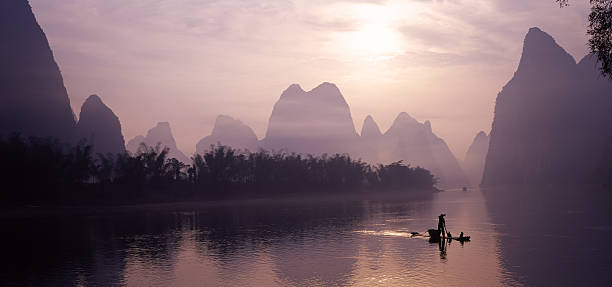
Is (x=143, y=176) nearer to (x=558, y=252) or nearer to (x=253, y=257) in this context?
(x=253, y=257)

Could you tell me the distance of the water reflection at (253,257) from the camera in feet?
90.0

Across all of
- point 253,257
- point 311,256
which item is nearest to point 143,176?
point 253,257

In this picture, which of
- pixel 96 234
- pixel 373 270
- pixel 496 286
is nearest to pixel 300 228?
pixel 96 234

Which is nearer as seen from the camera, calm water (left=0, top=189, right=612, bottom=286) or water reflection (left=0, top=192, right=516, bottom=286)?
calm water (left=0, top=189, right=612, bottom=286)

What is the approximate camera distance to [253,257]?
3556 cm

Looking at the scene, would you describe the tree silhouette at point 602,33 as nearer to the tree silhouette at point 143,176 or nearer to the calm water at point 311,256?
the calm water at point 311,256

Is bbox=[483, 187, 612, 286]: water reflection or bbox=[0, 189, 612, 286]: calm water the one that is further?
bbox=[0, 189, 612, 286]: calm water

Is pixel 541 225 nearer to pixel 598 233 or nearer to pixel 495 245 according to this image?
pixel 598 233

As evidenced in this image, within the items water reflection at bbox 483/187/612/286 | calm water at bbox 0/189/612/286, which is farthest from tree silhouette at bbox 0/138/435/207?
water reflection at bbox 483/187/612/286

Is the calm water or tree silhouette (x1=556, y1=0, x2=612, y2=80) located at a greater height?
tree silhouette (x1=556, y1=0, x2=612, y2=80)

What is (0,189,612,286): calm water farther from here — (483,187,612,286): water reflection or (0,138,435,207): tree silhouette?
(0,138,435,207): tree silhouette

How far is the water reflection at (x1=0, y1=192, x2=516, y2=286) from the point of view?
27422mm

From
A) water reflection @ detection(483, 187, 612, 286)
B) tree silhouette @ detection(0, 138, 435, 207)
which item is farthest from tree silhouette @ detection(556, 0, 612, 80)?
tree silhouette @ detection(0, 138, 435, 207)

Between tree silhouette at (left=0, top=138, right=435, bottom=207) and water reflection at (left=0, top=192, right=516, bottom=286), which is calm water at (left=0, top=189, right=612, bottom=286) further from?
tree silhouette at (left=0, top=138, right=435, bottom=207)
